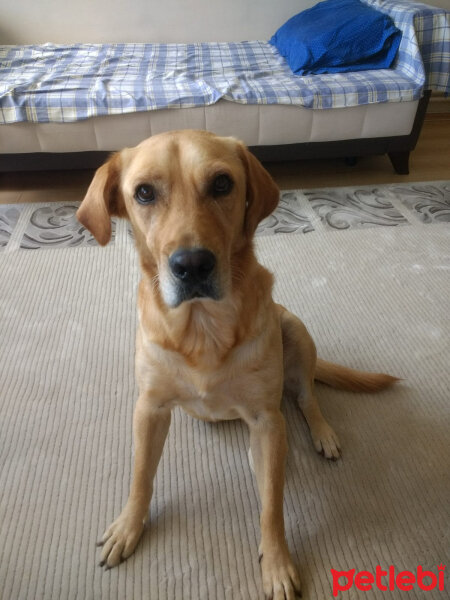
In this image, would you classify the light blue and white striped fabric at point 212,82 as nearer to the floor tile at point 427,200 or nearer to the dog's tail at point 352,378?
Result: the floor tile at point 427,200

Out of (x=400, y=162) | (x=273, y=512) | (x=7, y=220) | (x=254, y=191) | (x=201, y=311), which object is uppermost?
(x=254, y=191)

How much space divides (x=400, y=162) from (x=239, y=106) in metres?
1.20

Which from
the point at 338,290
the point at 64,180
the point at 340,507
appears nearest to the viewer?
the point at 340,507

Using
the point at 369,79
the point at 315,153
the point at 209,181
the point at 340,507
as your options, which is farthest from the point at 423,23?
the point at 340,507

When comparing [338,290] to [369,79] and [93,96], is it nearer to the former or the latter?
[369,79]

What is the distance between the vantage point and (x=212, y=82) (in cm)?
248

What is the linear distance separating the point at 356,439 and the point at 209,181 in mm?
905

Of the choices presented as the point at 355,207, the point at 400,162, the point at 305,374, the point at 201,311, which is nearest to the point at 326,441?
the point at 305,374

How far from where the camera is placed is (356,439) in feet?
4.15

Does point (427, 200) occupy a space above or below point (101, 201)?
below

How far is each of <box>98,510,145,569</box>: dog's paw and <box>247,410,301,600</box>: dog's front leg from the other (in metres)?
0.31

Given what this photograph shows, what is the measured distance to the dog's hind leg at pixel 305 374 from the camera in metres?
1.20

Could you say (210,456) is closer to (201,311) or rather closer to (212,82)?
(201,311)

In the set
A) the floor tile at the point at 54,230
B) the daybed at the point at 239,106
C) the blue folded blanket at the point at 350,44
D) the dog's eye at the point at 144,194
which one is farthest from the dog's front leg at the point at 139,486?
the blue folded blanket at the point at 350,44
